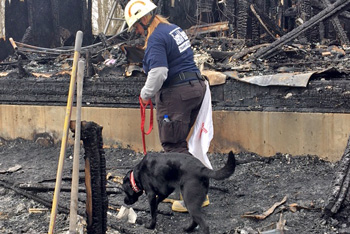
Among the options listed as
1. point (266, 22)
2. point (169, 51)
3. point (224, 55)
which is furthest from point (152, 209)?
point (266, 22)

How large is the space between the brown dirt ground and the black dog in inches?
15.1

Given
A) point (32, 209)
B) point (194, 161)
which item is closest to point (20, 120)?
point (32, 209)

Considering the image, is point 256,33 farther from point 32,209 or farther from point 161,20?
point 32,209

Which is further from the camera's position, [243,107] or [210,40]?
[210,40]

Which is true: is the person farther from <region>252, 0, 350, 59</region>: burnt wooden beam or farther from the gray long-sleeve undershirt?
<region>252, 0, 350, 59</region>: burnt wooden beam

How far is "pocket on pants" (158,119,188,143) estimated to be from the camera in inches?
219

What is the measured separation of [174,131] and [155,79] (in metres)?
0.69

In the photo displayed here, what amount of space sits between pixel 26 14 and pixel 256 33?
18.3 feet

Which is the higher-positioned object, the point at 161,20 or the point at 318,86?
the point at 161,20

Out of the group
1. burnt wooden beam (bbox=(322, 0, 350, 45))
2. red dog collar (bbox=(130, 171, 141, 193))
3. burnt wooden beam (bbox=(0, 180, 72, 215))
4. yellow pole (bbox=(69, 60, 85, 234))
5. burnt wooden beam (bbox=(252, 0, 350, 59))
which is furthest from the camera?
burnt wooden beam (bbox=(322, 0, 350, 45))

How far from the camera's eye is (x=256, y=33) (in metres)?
9.88

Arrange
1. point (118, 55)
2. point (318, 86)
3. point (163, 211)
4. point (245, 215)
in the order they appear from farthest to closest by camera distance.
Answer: point (118, 55)
point (318, 86)
point (163, 211)
point (245, 215)

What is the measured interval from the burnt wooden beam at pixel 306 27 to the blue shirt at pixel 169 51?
275 cm

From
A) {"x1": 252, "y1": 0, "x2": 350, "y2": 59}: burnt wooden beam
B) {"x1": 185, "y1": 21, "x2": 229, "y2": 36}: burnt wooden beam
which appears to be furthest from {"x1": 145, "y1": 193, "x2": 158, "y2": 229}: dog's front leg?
{"x1": 185, "y1": 21, "x2": 229, "y2": 36}: burnt wooden beam
